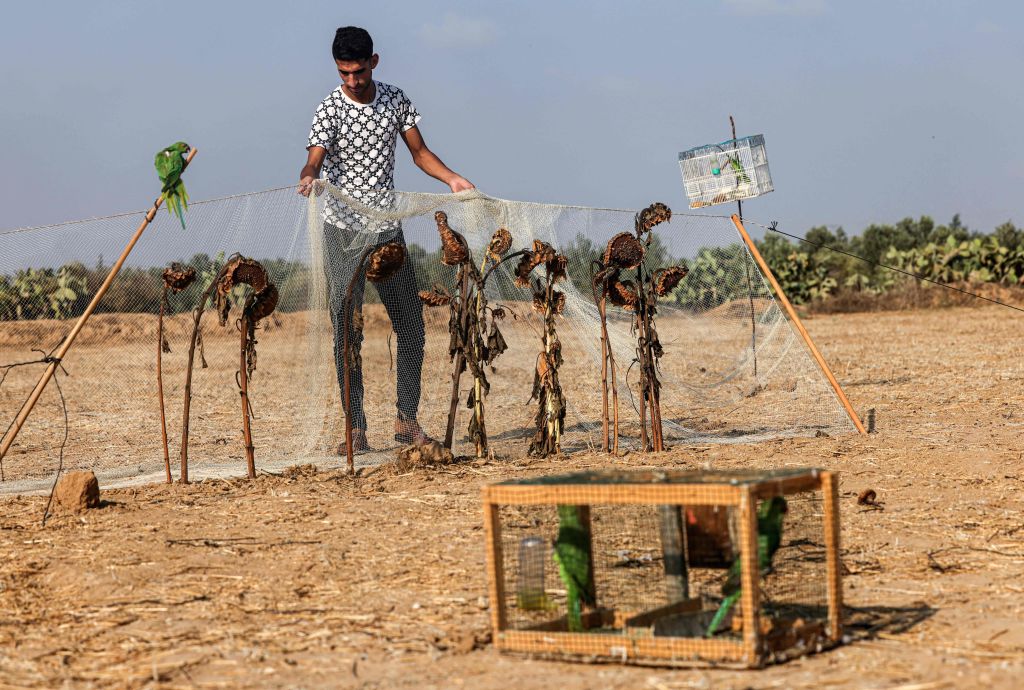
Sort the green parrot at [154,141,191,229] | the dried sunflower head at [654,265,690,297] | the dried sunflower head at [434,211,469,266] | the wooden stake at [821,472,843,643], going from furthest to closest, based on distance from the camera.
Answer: the dried sunflower head at [654,265,690,297]
the dried sunflower head at [434,211,469,266]
the green parrot at [154,141,191,229]
the wooden stake at [821,472,843,643]

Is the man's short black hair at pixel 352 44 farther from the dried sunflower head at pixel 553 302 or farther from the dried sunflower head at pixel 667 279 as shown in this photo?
the dried sunflower head at pixel 667 279

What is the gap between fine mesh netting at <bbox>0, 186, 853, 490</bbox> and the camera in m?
6.75

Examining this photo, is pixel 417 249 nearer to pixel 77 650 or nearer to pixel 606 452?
pixel 606 452

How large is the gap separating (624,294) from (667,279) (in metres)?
0.27

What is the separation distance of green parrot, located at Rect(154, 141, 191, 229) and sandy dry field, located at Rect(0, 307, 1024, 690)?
1507mm

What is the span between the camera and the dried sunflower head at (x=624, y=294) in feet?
23.9

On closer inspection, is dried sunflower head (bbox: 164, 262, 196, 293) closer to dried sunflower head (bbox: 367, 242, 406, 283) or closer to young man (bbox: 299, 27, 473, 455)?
young man (bbox: 299, 27, 473, 455)

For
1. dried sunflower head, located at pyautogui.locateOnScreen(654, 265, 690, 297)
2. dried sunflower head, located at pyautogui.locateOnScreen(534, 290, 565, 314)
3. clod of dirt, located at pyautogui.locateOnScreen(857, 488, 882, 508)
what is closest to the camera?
clod of dirt, located at pyautogui.locateOnScreen(857, 488, 882, 508)

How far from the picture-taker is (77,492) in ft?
19.2

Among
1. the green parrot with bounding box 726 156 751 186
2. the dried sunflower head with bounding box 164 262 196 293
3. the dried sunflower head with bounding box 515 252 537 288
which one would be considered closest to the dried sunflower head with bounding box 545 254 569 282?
the dried sunflower head with bounding box 515 252 537 288

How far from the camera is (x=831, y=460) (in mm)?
6715

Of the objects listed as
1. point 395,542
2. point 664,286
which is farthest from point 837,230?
point 395,542

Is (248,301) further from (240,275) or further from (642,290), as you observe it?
(642,290)

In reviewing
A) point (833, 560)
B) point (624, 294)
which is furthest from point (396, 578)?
point (624, 294)
